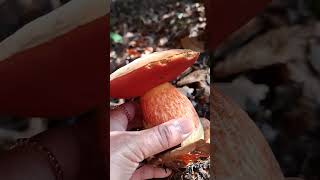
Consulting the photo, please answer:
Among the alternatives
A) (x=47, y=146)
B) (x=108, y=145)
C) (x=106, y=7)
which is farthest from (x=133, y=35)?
(x=47, y=146)

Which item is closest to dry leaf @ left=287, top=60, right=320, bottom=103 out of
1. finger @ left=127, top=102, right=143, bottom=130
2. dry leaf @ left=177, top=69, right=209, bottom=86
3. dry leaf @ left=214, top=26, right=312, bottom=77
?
dry leaf @ left=214, top=26, right=312, bottom=77

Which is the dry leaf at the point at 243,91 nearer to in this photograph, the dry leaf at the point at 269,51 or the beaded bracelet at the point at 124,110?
the dry leaf at the point at 269,51

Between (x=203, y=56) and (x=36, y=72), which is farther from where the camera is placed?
(x=36, y=72)

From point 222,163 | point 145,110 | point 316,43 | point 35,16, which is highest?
point 35,16

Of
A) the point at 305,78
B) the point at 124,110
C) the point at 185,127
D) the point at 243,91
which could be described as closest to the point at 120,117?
the point at 124,110

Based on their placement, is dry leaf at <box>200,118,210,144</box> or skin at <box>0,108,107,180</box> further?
skin at <box>0,108,107,180</box>

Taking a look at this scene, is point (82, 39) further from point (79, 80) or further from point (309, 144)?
point (309, 144)

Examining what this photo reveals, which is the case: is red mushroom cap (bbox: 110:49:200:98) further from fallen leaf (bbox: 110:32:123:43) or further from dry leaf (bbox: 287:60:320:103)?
dry leaf (bbox: 287:60:320:103)
